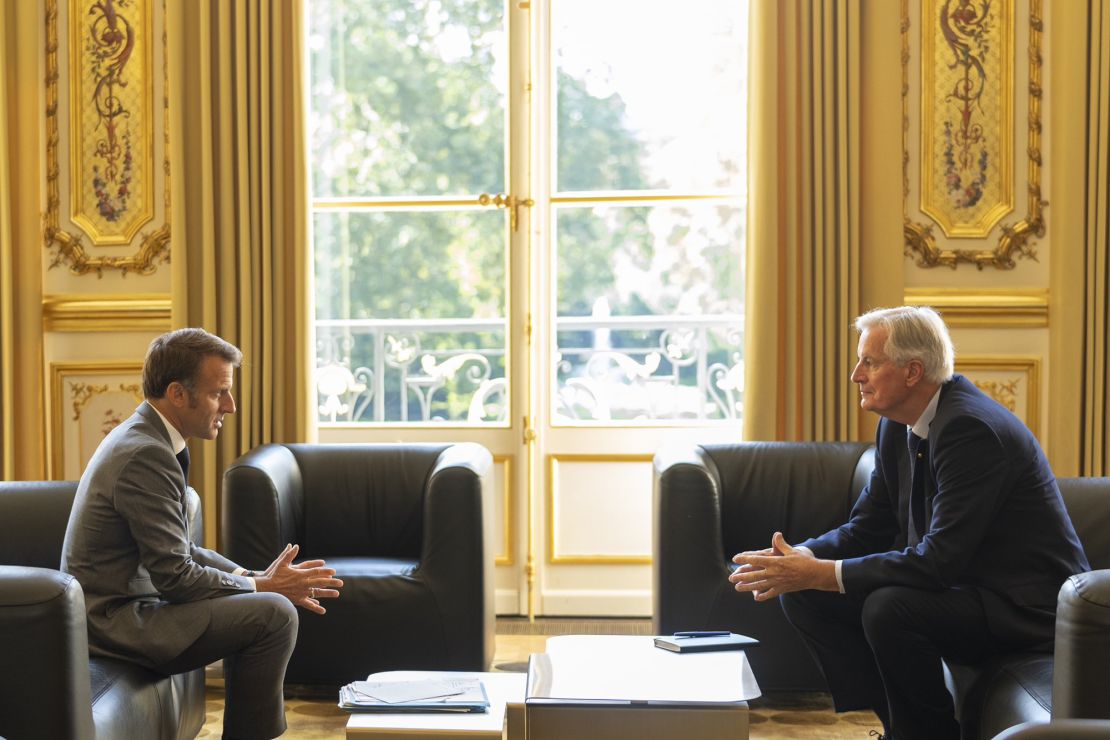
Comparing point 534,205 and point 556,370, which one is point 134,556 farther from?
point 534,205

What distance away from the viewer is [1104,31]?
4.14 m

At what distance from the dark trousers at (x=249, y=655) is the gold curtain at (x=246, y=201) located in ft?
6.05

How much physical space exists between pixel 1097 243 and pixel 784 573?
226cm

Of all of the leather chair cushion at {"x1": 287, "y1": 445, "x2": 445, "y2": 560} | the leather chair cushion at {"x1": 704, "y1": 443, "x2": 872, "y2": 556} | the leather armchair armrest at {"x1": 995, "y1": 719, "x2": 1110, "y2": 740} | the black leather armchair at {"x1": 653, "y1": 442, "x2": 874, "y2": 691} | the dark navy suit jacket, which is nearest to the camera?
the leather armchair armrest at {"x1": 995, "y1": 719, "x2": 1110, "y2": 740}

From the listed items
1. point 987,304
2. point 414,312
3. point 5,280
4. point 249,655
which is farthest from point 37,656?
point 987,304

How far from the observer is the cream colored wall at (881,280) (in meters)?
4.21

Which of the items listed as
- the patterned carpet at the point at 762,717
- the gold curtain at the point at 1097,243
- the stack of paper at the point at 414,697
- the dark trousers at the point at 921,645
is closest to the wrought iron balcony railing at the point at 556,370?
the patterned carpet at the point at 762,717

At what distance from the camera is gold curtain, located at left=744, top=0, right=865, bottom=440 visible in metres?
4.23

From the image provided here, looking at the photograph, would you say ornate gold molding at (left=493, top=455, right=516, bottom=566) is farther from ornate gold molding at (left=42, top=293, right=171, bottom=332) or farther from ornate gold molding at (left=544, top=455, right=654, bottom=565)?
ornate gold molding at (left=42, top=293, right=171, bottom=332)

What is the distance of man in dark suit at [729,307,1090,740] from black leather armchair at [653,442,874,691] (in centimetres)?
64

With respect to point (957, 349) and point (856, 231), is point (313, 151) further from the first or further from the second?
point (957, 349)

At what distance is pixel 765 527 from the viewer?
368 cm

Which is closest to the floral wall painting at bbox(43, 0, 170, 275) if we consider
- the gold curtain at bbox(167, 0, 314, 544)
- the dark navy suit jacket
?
the gold curtain at bbox(167, 0, 314, 544)

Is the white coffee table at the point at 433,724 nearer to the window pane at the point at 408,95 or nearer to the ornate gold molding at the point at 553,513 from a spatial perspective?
the ornate gold molding at the point at 553,513
